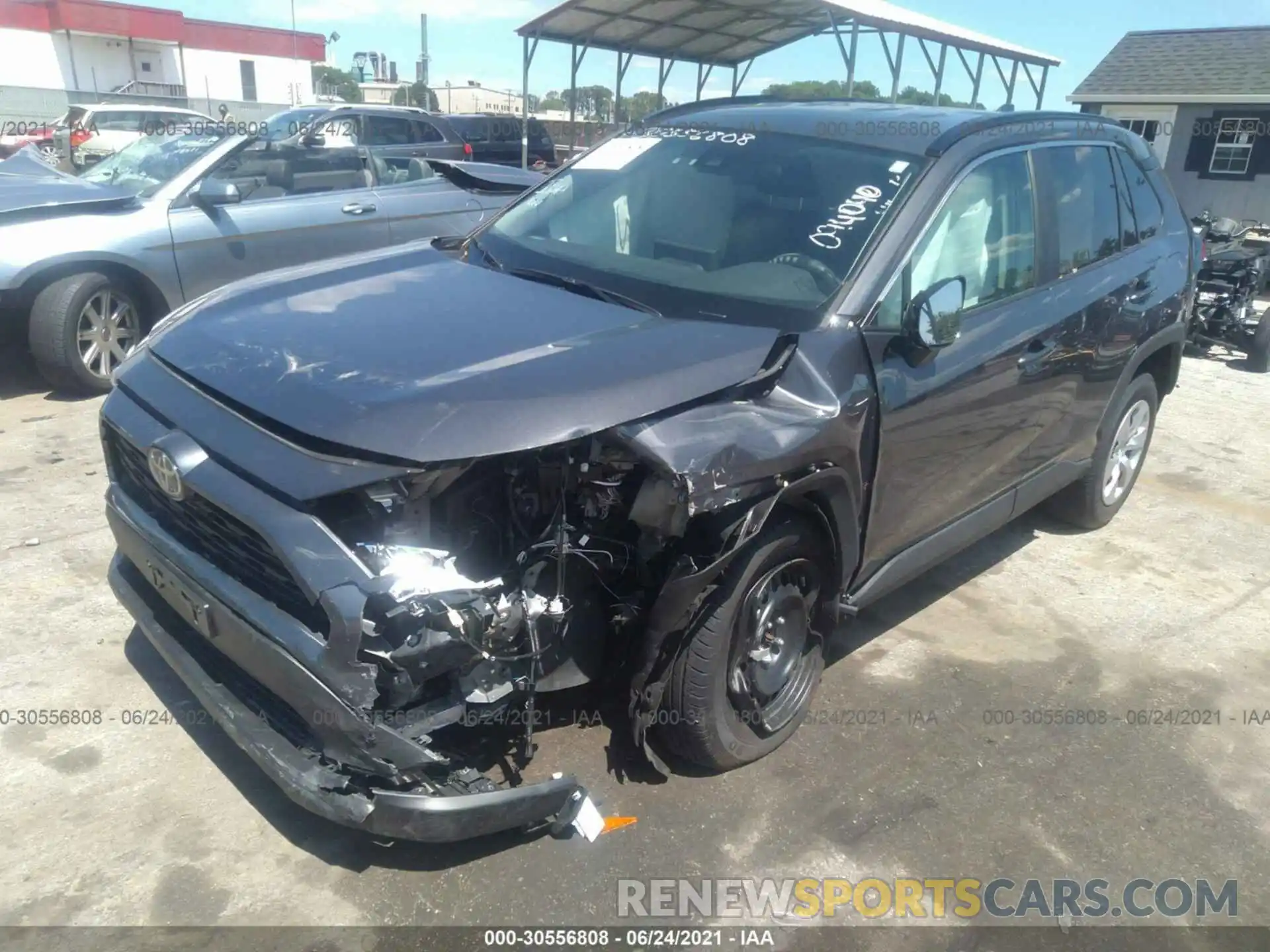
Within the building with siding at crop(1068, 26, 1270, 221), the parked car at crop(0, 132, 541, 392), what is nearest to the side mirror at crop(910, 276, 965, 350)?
the parked car at crop(0, 132, 541, 392)

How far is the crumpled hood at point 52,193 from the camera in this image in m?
6.03

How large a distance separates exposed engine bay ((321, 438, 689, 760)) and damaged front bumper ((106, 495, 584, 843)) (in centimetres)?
13

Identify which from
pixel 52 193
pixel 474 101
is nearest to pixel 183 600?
pixel 52 193

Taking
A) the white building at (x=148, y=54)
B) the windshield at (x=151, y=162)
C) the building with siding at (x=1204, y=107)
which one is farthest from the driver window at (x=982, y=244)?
the white building at (x=148, y=54)

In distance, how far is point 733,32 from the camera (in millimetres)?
16125

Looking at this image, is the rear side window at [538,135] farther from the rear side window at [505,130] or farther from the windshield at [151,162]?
the windshield at [151,162]

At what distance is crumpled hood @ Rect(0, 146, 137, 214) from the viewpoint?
19.8ft

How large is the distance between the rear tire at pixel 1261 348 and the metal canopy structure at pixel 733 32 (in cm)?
683

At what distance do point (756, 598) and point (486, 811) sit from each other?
0.98 metres

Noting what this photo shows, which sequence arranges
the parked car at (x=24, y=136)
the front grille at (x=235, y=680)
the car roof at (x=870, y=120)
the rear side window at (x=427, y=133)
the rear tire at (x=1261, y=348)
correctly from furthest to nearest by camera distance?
1. the parked car at (x=24, y=136)
2. the rear side window at (x=427, y=133)
3. the rear tire at (x=1261, y=348)
4. the car roof at (x=870, y=120)
5. the front grille at (x=235, y=680)

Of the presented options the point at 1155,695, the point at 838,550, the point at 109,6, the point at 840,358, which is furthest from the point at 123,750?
the point at 109,6

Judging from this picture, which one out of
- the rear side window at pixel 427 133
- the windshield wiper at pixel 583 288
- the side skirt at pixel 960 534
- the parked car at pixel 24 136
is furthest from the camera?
the parked car at pixel 24 136

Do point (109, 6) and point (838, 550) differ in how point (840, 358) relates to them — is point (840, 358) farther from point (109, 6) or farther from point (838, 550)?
point (109, 6)

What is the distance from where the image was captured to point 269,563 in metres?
2.39
